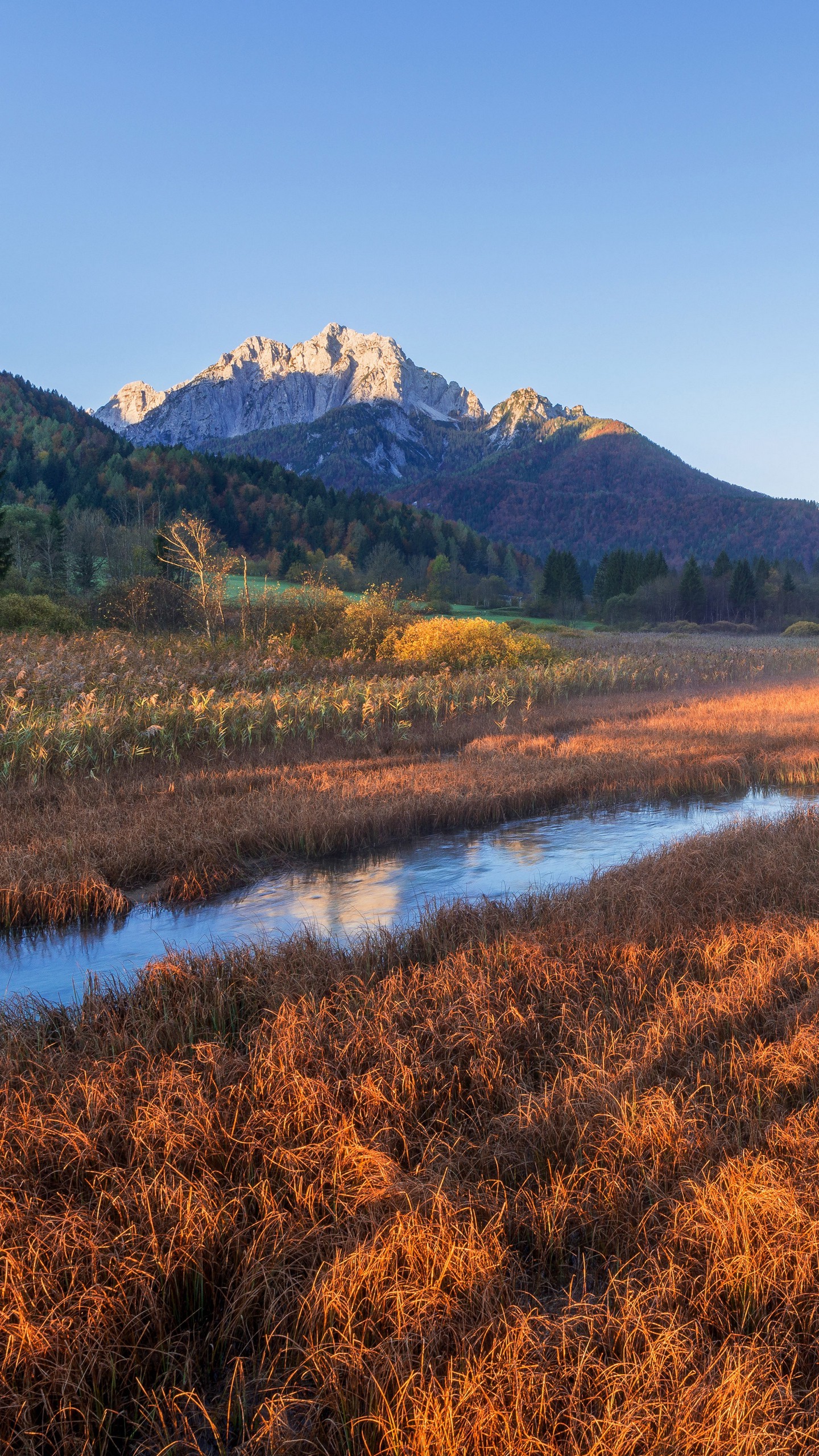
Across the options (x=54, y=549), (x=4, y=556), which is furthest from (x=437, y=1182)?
(x=54, y=549)

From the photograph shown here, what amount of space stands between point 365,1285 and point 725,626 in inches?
3322

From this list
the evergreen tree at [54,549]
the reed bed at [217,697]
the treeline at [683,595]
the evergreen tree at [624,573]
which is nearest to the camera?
the reed bed at [217,697]

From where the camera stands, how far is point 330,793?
11.1 metres

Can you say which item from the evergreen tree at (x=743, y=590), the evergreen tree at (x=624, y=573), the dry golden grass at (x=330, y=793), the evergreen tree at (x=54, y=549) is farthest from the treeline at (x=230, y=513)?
the dry golden grass at (x=330, y=793)

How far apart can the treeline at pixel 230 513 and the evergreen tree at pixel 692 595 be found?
66.9ft

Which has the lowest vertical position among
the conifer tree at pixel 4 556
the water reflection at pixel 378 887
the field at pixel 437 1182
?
the water reflection at pixel 378 887

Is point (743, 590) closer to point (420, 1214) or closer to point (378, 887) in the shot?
point (378, 887)

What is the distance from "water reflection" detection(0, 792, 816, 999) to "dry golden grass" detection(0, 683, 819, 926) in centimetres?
35

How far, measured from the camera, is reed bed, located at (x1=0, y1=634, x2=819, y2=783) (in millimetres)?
12547

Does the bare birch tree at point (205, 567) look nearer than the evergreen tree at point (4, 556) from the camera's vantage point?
Yes

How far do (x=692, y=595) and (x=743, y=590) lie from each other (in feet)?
21.0

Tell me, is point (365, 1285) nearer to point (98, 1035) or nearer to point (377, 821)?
point (98, 1035)

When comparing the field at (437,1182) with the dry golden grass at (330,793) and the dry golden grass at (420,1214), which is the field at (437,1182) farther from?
the dry golden grass at (330,793)

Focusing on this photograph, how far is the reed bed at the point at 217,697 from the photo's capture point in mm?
12547
